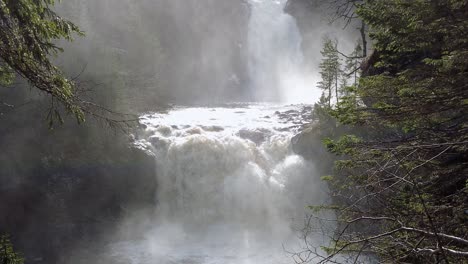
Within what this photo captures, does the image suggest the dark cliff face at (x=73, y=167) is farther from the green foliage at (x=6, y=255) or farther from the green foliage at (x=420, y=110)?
the green foliage at (x=420, y=110)

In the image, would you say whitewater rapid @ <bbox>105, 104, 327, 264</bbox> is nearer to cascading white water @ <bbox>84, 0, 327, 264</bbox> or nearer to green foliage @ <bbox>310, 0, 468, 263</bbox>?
cascading white water @ <bbox>84, 0, 327, 264</bbox>

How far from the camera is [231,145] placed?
2203 centimetres

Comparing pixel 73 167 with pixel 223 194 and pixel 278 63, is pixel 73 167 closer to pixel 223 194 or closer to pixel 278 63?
pixel 223 194

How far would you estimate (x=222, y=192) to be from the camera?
68.5ft

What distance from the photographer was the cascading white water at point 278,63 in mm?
47000

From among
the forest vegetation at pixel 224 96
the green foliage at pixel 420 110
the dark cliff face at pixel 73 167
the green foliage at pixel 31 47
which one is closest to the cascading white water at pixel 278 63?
the forest vegetation at pixel 224 96

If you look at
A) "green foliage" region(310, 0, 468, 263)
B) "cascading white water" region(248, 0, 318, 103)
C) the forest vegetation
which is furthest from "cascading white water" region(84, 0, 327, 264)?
"cascading white water" region(248, 0, 318, 103)

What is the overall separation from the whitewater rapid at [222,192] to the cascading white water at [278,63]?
2398 cm

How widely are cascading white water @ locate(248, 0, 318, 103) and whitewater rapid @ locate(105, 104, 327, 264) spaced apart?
2398cm

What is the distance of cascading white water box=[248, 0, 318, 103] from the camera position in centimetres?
4700

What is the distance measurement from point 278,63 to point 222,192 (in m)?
30.2

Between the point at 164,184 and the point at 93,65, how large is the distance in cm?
1201

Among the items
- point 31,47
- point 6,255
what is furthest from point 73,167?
point 31,47

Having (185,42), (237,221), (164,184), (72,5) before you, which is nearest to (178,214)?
(164,184)
